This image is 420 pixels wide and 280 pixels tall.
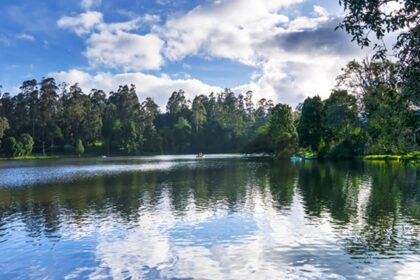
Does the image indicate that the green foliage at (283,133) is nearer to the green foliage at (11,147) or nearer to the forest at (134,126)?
the forest at (134,126)

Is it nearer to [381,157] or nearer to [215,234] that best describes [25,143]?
[381,157]

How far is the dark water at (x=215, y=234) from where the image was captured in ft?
55.6

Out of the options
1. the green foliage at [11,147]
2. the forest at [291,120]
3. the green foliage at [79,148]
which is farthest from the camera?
the green foliage at [79,148]

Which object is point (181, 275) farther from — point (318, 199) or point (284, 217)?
point (318, 199)

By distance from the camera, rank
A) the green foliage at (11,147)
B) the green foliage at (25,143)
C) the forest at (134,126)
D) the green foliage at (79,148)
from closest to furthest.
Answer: the forest at (134,126), the green foliage at (11,147), the green foliage at (25,143), the green foliage at (79,148)

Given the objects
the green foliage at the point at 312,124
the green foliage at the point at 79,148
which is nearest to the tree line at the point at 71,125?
the green foliage at the point at 79,148

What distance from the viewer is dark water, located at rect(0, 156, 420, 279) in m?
17.0

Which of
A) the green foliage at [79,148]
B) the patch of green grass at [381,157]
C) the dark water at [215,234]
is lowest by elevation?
the dark water at [215,234]

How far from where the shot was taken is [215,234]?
23.1m

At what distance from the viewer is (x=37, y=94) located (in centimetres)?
16475

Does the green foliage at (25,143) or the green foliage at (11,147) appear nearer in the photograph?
the green foliage at (11,147)

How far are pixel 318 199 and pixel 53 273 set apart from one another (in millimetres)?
23883

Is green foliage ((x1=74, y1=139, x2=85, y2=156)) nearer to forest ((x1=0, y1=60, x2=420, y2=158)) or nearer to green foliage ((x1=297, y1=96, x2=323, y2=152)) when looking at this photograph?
forest ((x1=0, y1=60, x2=420, y2=158))

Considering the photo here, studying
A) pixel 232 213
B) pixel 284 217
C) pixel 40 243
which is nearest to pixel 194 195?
pixel 232 213
